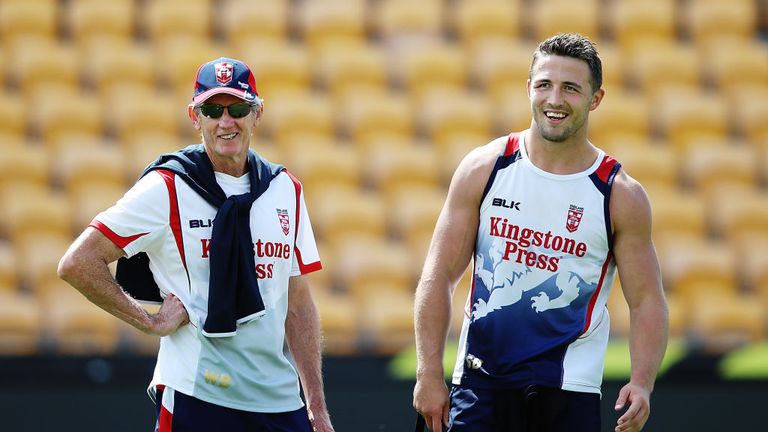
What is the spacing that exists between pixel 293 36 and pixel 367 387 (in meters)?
4.80

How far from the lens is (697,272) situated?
8.62 metres

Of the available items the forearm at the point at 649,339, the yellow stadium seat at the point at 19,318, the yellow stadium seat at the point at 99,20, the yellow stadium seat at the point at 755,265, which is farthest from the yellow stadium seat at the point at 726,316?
the yellow stadium seat at the point at 99,20

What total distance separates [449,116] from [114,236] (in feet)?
19.4

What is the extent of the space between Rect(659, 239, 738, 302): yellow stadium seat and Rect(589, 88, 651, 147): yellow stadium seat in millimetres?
1309

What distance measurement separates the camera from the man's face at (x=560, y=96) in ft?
13.0

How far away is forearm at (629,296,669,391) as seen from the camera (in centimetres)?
404

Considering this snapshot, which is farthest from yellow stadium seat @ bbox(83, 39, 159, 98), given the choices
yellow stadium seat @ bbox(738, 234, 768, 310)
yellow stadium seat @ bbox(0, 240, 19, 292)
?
yellow stadium seat @ bbox(738, 234, 768, 310)

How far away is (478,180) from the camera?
4070 millimetres

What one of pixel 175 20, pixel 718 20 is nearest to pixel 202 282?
pixel 175 20

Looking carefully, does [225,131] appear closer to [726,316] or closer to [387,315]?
[387,315]

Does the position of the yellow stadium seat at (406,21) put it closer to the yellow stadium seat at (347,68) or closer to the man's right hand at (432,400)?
the yellow stadium seat at (347,68)

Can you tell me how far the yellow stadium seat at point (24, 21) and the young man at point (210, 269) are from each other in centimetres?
603

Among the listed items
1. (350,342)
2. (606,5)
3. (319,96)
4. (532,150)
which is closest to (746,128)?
(606,5)

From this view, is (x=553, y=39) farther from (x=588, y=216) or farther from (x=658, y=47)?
(x=658, y=47)
